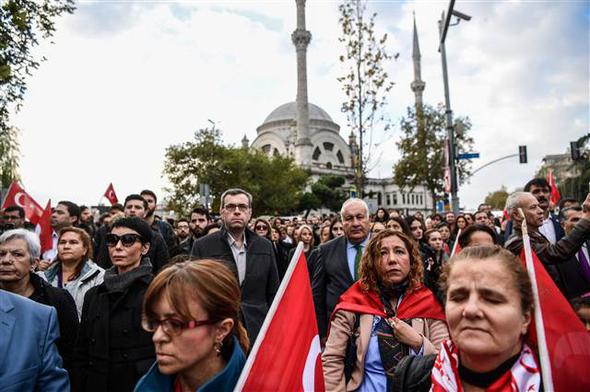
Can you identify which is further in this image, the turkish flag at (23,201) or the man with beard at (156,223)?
the turkish flag at (23,201)

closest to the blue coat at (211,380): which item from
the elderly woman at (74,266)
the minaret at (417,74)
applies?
the elderly woman at (74,266)

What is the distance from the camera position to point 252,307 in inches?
185

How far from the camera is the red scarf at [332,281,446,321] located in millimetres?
2977

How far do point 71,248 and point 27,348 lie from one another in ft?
6.79

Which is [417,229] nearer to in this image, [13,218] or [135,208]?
[135,208]

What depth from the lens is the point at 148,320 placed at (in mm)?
2172

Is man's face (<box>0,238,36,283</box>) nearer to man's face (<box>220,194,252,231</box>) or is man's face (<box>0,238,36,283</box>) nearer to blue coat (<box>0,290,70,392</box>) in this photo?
blue coat (<box>0,290,70,392</box>)

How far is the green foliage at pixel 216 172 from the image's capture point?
35594mm

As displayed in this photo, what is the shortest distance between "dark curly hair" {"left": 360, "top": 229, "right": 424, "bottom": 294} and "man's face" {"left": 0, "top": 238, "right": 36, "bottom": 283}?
7.74 ft

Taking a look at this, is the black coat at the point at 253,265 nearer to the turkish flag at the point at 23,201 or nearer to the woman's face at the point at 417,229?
the woman's face at the point at 417,229

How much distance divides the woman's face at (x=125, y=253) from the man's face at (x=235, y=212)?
54.3 inches

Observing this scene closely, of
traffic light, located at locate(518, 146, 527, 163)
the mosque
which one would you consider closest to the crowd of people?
traffic light, located at locate(518, 146, 527, 163)

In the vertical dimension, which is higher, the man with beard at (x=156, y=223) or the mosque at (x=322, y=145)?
the mosque at (x=322, y=145)

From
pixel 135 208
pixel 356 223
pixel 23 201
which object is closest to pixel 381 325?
pixel 356 223
